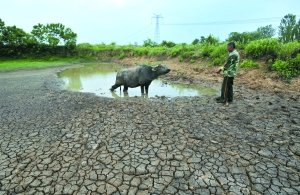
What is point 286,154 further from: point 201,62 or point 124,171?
point 201,62

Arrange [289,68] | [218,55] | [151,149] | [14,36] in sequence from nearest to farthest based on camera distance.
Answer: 1. [151,149]
2. [289,68]
3. [218,55]
4. [14,36]

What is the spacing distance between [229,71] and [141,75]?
14.1ft

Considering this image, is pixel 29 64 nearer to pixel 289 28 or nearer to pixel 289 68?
pixel 289 68

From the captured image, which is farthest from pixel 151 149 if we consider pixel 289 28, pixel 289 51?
pixel 289 28

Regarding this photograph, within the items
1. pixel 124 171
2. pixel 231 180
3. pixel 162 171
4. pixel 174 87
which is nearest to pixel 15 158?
pixel 124 171

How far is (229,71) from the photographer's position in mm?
8531

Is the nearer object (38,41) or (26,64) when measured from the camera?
(26,64)

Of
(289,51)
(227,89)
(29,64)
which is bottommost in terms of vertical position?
(29,64)

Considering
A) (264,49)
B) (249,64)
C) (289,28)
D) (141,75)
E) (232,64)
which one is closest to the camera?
(232,64)

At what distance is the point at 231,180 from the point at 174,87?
9.39 meters

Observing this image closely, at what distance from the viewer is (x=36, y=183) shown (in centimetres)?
445

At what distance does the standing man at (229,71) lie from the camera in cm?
834

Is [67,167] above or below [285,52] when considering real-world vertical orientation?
below

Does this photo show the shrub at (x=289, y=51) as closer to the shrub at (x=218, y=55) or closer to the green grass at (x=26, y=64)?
the shrub at (x=218, y=55)
